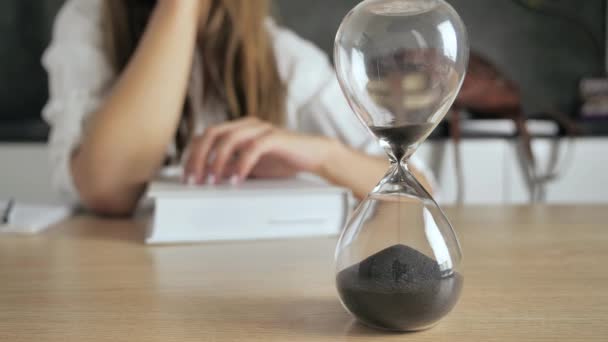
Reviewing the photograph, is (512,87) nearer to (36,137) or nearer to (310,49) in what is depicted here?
(310,49)

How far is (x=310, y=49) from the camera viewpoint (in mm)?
1399

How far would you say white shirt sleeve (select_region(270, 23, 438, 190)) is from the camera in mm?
1305

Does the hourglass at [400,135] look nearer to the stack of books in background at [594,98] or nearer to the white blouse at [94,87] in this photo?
the white blouse at [94,87]

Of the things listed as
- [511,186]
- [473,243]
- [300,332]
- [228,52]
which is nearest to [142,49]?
[228,52]

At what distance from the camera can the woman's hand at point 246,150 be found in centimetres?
83

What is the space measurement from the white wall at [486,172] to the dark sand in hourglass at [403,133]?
62.4 inches

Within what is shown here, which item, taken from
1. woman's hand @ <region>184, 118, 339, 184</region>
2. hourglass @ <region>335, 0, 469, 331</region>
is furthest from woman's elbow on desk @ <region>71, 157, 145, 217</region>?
hourglass @ <region>335, 0, 469, 331</region>

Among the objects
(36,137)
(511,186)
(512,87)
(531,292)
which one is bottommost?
(511,186)

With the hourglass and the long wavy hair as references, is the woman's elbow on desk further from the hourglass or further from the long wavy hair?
the hourglass

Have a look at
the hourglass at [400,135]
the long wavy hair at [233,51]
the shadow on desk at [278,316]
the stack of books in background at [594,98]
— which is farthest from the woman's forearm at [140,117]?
the stack of books in background at [594,98]

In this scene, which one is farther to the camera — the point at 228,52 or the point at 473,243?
the point at 228,52

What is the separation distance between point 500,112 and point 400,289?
1748mm

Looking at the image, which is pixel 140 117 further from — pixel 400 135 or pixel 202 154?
pixel 400 135

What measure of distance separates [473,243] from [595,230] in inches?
6.9
